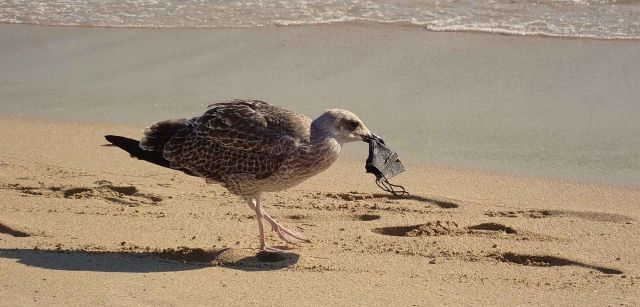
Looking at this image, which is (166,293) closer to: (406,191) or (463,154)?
(406,191)

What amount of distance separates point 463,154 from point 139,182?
248cm

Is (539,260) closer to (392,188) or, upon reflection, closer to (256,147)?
(392,188)

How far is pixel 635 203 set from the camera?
23.9 ft

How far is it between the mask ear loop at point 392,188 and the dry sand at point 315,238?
0.07m

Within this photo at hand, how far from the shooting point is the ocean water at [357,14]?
11922 millimetres

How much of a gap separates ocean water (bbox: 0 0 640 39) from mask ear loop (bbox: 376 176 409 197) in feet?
14.3

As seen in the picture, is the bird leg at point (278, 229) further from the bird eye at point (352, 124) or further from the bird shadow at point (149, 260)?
the bird eye at point (352, 124)

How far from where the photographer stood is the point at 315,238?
6.77 meters

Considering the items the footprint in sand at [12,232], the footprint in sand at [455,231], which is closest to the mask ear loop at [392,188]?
the footprint in sand at [455,231]

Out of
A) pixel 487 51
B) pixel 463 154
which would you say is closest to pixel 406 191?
pixel 463 154

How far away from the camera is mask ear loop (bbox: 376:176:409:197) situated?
7.30 meters

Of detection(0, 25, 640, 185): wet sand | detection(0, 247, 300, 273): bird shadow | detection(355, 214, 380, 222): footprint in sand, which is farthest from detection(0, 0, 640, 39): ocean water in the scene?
detection(0, 247, 300, 273): bird shadow

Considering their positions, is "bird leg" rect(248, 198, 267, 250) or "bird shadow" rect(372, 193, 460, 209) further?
"bird shadow" rect(372, 193, 460, 209)

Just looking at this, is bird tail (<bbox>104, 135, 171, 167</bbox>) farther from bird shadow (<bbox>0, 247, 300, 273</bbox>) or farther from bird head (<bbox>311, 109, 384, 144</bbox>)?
bird head (<bbox>311, 109, 384, 144</bbox>)
